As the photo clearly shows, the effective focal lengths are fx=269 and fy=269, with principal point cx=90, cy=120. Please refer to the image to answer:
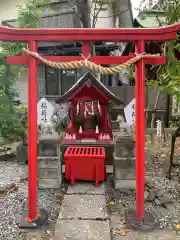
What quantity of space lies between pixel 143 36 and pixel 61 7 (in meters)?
13.2

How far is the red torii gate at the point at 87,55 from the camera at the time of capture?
4.54 m

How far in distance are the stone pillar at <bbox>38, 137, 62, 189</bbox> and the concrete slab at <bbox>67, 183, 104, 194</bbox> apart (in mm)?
402

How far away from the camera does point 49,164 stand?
6301mm

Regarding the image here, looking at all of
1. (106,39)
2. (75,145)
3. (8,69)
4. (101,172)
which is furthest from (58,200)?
(8,69)

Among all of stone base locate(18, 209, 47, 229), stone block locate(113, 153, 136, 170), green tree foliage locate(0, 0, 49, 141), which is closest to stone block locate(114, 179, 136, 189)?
stone block locate(113, 153, 136, 170)

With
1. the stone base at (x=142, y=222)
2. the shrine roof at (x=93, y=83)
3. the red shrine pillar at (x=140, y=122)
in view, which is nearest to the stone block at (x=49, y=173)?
the stone base at (x=142, y=222)

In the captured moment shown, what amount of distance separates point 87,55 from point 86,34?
349 millimetres

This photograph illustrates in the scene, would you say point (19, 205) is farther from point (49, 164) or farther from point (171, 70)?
point (171, 70)

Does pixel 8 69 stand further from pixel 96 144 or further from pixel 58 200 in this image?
pixel 58 200

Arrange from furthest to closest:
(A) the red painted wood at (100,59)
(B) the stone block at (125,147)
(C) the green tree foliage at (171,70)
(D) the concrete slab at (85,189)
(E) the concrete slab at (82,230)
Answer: (B) the stone block at (125,147), (D) the concrete slab at (85,189), (C) the green tree foliage at (171,70), (A) the red painted wood at (100,59), (E) the concrete slab at (82,230)

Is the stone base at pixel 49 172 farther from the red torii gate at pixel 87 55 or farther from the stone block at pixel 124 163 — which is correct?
the red torii gate at pixel 87 55

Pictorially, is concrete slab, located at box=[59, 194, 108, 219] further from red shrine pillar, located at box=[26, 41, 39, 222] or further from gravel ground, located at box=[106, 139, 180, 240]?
red shrine pillar, located at box=[26, 41, 39, 222]

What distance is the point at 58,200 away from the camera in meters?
5.78

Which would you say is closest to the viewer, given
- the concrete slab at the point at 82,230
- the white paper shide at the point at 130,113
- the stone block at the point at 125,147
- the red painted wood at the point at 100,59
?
the concrete slab at the point at 82,230
